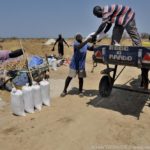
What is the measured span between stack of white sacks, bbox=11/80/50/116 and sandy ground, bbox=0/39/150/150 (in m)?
0.18

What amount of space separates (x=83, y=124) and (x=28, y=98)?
65.0 inches

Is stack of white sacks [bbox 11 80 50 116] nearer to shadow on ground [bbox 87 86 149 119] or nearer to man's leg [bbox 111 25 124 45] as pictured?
shadow on ground [bbox 87 86 149 119]

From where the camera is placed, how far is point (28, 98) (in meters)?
8.48

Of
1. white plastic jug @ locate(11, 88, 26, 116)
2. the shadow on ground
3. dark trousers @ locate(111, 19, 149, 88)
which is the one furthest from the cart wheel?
white plastic jug @ locate(11, 88, 26, 116)

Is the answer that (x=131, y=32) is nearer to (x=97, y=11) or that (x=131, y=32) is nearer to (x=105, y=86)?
(x=97, y=11)

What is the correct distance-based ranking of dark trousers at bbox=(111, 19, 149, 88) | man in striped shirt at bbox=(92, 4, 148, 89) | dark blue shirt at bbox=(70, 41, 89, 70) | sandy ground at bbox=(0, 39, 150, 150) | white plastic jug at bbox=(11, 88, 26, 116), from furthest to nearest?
dark blue shirt at bbox=(70, 41, 89, 70) < dark trousers at bbox=(111, 19, 149, 88) < man in striped shirt at bbox=(92, 4, 148, 89) < white plastic jug at bbox=(11, 88, 26, 116) < sandy ground at bbox=(0, 39, 150, 150)

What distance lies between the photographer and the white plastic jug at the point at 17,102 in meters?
8.22

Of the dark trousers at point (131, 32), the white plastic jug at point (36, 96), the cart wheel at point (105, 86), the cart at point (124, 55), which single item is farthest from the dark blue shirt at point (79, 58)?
the white plastic jug at point (36, 96)

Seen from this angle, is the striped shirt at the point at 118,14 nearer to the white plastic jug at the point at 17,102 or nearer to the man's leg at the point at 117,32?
the man's leg at the point at 117,32

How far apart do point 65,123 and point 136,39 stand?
123 inches

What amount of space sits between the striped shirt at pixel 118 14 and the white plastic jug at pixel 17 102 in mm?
2807

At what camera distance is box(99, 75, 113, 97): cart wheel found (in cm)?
949

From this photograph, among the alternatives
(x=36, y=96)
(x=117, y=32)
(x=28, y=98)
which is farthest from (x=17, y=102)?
(x=117, y=32)

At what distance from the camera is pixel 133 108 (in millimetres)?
8836
